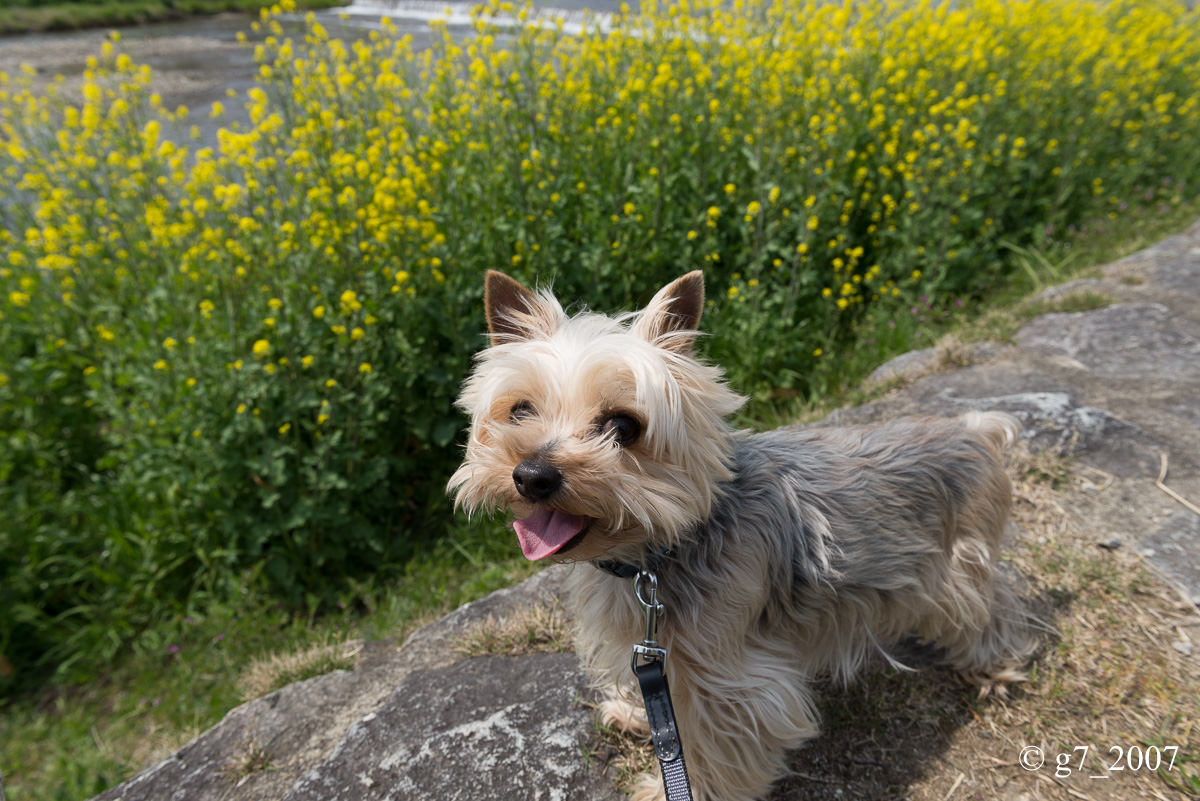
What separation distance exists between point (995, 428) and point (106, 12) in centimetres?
3785

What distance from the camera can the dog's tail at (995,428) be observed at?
2670mm

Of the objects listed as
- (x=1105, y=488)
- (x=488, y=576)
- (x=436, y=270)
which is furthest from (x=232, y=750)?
(x=1105, y=488)

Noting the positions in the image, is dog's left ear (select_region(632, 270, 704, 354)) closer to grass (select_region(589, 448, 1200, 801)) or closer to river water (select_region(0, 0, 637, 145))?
grass (select_region(589, 448, 1200, 801))

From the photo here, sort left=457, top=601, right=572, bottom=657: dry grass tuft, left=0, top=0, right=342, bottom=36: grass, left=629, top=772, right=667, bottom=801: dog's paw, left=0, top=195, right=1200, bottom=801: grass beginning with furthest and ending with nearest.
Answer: left=0, top=0, right=342, bottom=36: grass → left=457, top=601, right=572, bottom=657: dry grass tuft → left=0, top=195, right=1200, bottom=801: grass → left=629, top=772, right=667, bottom=801: dog's paw

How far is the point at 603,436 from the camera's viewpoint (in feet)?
6.39

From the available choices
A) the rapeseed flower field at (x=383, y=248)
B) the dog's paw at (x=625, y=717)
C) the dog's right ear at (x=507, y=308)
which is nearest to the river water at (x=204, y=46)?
the rapeseed flower field at (x=383, y=248)

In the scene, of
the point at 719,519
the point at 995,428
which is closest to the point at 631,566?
the point at 719,519

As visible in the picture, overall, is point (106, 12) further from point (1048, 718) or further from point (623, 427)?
point (1048, 718)

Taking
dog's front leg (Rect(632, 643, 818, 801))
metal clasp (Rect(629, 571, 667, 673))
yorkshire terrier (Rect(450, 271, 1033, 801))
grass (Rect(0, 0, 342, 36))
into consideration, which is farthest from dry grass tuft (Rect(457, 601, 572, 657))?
grass (Rect(0, 0, 342, 36))

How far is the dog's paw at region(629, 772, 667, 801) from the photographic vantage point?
228 centimetres

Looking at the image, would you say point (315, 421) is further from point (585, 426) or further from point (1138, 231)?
point (1138, 231)

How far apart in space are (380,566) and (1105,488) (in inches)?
181

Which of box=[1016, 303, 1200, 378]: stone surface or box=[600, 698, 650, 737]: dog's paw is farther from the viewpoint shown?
box=[1016, 303, 1200, 378]: stone surface

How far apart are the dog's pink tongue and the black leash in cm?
33
